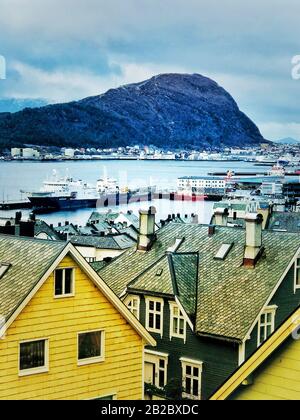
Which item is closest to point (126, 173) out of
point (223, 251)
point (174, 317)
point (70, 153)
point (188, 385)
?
point (70, 153)

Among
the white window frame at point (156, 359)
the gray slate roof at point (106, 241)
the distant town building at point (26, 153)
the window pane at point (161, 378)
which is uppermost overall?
the distant town building at point (26, 153)

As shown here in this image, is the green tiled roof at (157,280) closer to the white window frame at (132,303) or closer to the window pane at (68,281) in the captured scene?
the white window frame at (132,303)

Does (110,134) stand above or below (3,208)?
above

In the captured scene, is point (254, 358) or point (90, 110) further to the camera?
point (90, 110)

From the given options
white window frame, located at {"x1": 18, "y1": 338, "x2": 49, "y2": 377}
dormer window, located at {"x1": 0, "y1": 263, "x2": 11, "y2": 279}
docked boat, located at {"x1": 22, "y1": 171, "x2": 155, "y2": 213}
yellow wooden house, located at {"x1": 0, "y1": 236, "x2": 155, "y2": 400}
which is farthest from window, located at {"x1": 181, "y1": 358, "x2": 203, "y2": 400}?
docked boat, located at {"x1": 22, "y1": 171, "x2": 155, "y2": 213}

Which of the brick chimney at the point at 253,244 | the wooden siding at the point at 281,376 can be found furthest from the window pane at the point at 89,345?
the brick chimney at the point at 253,244
